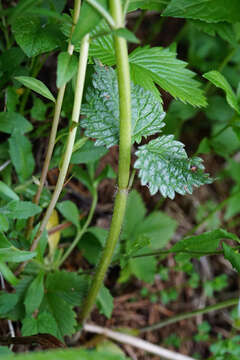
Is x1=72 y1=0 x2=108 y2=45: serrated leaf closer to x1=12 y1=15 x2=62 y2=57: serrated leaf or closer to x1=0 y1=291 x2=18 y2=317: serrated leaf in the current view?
x1=12 y1=15 x2=62 y2=57: serrated leaf

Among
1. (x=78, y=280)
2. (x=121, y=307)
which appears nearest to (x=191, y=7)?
(x=78, y=280)

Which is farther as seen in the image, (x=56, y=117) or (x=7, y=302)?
(x=7, y=302)

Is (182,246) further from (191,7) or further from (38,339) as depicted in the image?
(191,7)

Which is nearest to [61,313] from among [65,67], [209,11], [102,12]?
[65,67]

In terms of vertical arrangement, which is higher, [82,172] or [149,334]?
[82,172]

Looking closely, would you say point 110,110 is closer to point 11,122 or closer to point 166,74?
point 166,74

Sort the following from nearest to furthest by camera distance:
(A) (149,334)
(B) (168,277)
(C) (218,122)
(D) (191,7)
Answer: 1. (D) (191,7)
2. (A) (149,334)
3. (B) (168,277)
4. (C) (218,122)

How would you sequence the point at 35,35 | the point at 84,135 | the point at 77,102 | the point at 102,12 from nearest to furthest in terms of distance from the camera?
the point at 102,12 < the point at 77,102 < the point at 35,35 < the point at 84,135
